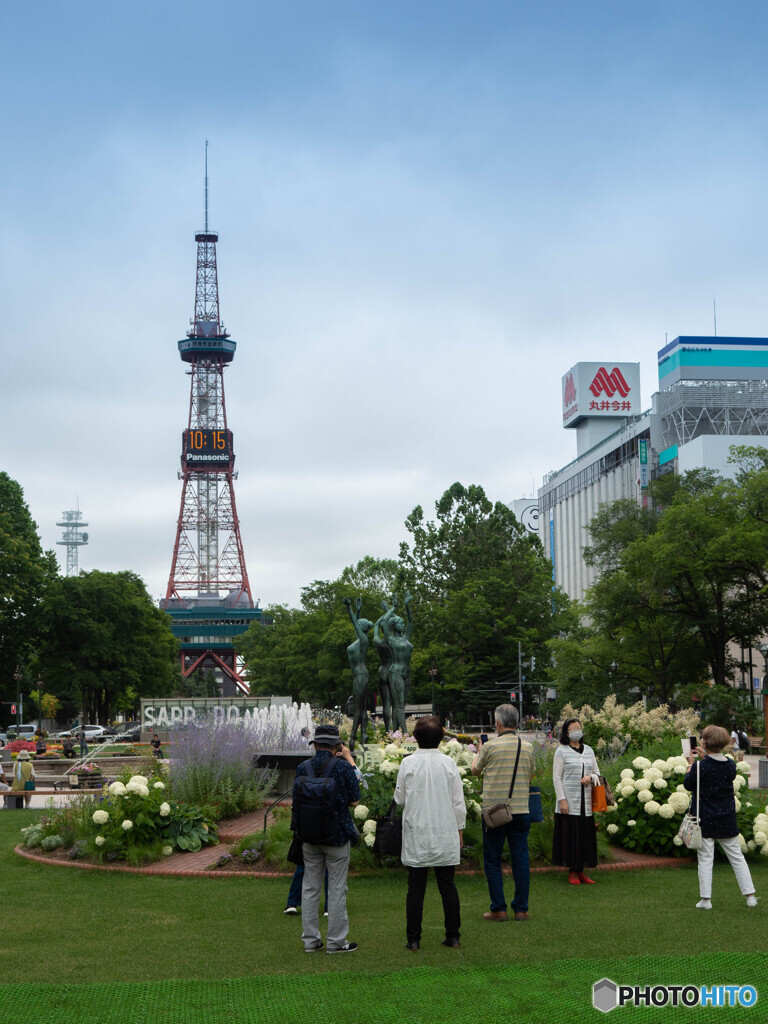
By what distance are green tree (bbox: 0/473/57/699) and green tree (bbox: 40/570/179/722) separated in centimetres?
873

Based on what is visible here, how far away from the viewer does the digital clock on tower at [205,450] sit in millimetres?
155125

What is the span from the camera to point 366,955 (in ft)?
26.3

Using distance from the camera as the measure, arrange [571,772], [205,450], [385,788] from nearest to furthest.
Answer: [571,772]
[385,788]
[205,450]

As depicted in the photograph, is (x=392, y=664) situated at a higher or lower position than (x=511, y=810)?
higher

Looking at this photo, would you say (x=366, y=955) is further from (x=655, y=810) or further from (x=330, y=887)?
(x=655, y=810)

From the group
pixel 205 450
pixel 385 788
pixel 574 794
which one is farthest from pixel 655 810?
pixel 205 450

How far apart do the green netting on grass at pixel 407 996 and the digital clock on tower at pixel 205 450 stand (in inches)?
5896

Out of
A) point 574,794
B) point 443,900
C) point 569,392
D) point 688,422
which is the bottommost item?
point 443,900

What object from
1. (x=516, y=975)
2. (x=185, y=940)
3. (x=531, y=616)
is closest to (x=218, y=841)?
(x=185, y=940)

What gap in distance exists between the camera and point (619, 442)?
348ft

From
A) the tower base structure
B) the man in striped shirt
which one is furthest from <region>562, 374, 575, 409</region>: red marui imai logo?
the man in striped shirt

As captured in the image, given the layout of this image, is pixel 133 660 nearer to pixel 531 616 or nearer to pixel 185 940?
pixel 531 616

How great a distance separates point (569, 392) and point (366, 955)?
123973 millimetres
